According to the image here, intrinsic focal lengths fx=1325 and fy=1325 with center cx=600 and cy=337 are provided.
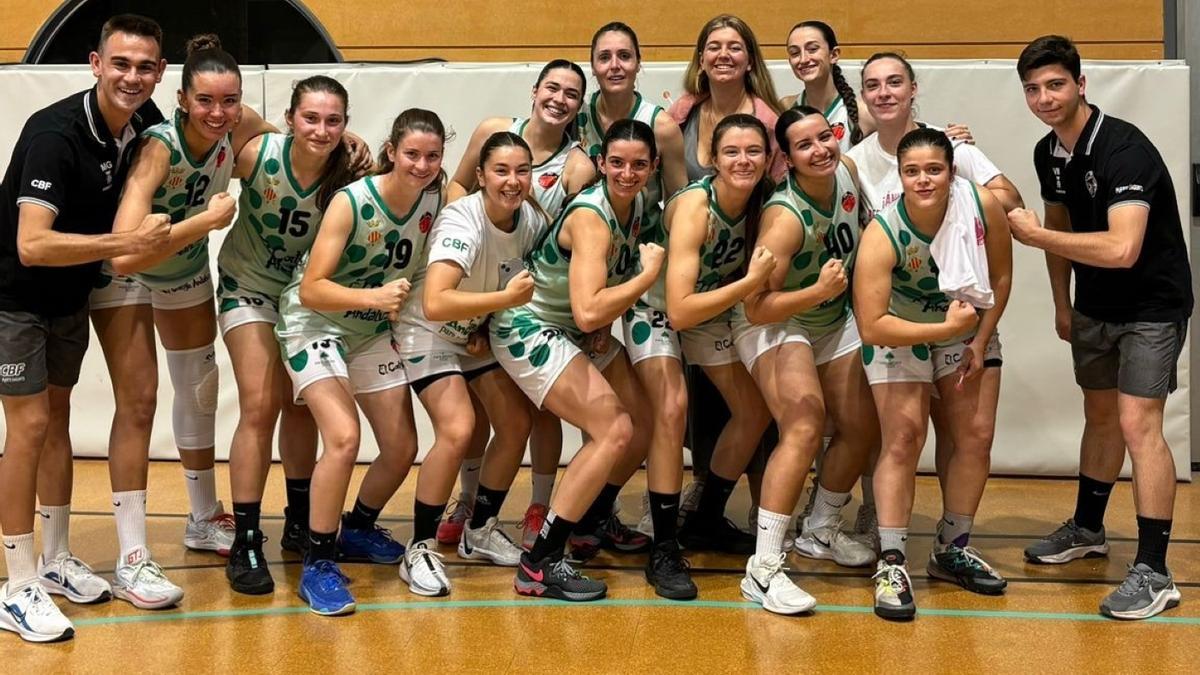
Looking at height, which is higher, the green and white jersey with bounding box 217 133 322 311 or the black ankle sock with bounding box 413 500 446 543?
the green and white jersey with bounding box 217 133 322 311

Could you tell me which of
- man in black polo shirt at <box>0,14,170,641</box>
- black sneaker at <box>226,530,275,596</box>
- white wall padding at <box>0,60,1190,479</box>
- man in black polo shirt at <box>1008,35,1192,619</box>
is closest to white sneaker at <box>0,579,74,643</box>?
man in black polo shirt at <box>0,14,170,641</box>

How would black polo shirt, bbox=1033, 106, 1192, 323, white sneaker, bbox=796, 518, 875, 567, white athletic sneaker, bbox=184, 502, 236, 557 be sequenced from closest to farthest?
1. black polo shirt, bbox=1033, 106, 1192, 323
2. white sneaker, bbox=796, 518, 875, 567
3. white athletic sneaker, bbox=184, 502, 236, 557

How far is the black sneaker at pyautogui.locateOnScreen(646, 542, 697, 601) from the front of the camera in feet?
15.0

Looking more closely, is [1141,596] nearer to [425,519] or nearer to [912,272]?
[912,272]

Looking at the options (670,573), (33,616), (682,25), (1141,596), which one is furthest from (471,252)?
(682,25)

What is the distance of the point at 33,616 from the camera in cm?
421

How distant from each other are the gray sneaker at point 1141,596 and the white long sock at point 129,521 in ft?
10.8

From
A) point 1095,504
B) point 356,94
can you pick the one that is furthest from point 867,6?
point 1095,504

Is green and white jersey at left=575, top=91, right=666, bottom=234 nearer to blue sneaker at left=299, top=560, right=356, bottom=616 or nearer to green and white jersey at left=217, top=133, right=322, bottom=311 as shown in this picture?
green and white jersey at left=217, top=133, right=322, bottom=311

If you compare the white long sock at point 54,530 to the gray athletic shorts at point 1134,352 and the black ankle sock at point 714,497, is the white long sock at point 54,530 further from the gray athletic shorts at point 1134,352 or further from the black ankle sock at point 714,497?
the gray athletic shorts at point 1134,352

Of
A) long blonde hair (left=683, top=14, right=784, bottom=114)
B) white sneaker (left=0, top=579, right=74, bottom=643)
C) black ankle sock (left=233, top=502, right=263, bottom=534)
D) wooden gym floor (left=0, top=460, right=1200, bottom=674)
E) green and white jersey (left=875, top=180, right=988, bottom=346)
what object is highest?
long blonde hair (left=683, top=14, right=784, bottom=114)

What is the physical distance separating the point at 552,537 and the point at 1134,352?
2.12 metres

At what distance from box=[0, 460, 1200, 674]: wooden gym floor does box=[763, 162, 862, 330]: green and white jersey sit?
980mm

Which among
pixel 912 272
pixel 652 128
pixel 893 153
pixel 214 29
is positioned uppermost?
pixel 214 29
